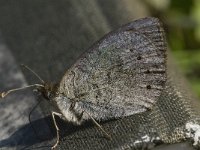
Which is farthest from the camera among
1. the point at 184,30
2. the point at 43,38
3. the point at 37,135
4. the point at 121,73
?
the point at 184,30

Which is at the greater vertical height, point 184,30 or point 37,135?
point 37,135

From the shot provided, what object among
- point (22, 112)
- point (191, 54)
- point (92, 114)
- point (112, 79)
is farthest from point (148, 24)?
point (191, 54)

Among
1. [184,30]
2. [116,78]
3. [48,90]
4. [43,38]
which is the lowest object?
[184,30]

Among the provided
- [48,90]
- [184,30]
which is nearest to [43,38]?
[48,90]

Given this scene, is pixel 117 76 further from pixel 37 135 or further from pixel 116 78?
pixel 37 135

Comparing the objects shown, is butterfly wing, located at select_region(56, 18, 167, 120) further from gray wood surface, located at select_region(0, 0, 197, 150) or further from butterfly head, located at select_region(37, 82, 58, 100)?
gray wood surface, located at select_region(0, 0, 197, 150)

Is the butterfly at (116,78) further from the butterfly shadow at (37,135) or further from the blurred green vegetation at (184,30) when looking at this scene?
the blurred green vegetation at (184,30)

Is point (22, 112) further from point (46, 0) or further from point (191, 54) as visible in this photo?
point (191, 54)
